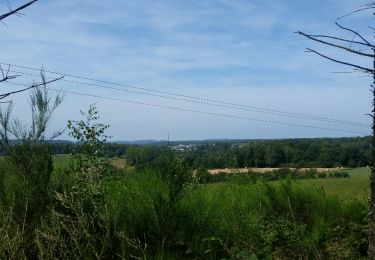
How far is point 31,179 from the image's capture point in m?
6.52

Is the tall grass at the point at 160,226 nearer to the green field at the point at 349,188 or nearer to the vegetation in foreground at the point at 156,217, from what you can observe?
the vegetation in foreground at the point at 156,217

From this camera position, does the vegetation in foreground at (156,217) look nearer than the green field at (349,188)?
Yes

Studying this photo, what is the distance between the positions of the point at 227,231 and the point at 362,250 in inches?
83.7

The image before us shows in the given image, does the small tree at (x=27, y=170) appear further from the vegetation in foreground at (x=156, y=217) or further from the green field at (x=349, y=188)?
the green field at (x=349, y=188)

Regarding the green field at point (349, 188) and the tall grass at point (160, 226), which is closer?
the tall grass at point (160, 226)

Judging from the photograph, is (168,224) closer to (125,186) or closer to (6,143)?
(125,186)

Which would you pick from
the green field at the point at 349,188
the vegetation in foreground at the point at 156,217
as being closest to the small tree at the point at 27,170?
the vegetation in foreground at the point at 156,217

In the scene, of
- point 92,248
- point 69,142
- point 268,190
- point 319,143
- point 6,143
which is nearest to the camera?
point 92,248

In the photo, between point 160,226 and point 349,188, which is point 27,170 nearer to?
point 160,226

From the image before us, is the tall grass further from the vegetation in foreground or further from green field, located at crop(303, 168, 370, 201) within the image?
green field, located at crop(303, 168, 370, 201)

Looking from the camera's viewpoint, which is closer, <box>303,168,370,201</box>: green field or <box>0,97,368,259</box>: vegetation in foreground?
<box>0,97,368,259</box>: vegetation in foreground

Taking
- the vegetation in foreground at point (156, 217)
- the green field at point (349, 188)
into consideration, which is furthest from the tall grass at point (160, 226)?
the green field at point (349, 188)

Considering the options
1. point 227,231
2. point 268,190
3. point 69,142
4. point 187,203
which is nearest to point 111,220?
point 187,203

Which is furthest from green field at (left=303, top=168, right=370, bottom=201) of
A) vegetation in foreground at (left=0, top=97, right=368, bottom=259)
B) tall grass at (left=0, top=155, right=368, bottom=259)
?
tall grass at (left=0, top=155, right=368, bottom=259)
